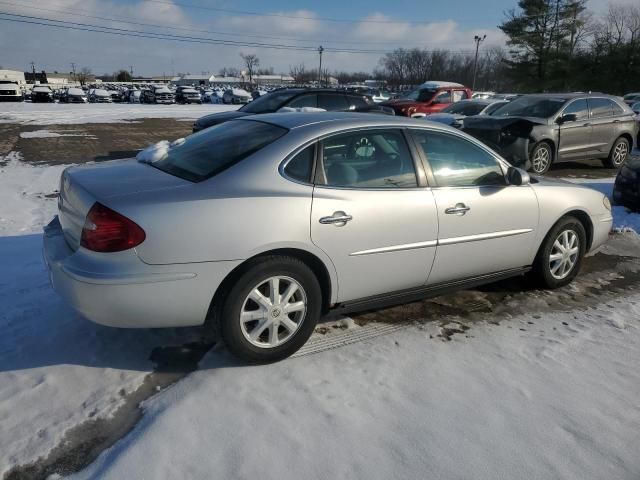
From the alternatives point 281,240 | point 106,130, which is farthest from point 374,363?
point 106,130

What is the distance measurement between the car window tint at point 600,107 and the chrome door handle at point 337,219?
9459mm

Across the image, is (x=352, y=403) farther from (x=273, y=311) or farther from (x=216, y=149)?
(x=216, y=149)

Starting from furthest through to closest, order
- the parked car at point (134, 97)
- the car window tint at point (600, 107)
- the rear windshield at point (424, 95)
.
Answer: the parked car at point (134, 97) < the rear windshield at point (424, 95) < the car window tint at point (600, 107)

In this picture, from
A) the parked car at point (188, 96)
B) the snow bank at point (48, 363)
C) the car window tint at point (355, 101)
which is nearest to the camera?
the snow bank at point (48, 363)

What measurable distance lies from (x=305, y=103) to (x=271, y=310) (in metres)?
8.07

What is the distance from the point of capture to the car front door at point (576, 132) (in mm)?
10008

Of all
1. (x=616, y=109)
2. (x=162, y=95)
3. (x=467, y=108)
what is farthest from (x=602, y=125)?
(x=162, y=95)

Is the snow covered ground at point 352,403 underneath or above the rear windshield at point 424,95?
underneath

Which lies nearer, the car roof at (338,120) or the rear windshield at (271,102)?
the car roof at (338,120)

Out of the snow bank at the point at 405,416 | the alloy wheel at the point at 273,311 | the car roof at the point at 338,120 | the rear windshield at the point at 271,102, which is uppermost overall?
the rear windshield at the point at 271,102

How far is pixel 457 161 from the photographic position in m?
3.77

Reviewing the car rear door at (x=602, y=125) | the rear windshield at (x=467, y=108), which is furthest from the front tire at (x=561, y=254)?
the rear windshield at (x=467, y=108)

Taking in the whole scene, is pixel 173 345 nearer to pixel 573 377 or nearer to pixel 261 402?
pixel 261 402

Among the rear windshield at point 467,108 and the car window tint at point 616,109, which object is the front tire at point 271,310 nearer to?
the car window tint at point 616,109
